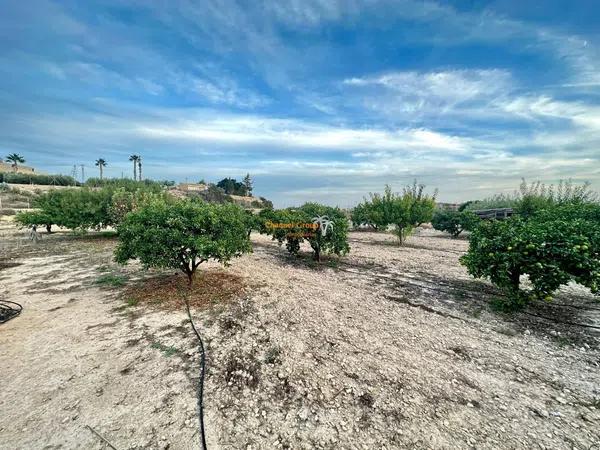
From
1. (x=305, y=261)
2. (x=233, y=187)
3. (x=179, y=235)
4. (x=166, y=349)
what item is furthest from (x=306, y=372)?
(x=233, y=187)

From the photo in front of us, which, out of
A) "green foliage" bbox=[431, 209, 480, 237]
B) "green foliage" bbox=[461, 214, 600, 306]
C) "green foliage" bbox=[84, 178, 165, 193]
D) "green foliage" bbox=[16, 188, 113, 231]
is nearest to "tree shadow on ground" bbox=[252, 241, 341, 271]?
"green foliage" bbox=[461, 214, 600, 306]

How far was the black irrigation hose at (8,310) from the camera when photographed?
15.3 ft

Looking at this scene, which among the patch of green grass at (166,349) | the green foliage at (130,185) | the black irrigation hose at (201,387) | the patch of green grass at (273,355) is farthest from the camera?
the green foliage at (130,185)

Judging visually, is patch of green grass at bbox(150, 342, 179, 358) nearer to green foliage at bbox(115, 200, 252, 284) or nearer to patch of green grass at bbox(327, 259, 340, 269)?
green foliage at bbox(115, 200, 252, 284)

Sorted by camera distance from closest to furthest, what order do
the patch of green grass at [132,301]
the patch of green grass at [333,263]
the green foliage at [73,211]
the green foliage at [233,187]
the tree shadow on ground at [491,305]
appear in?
1. the tree shadow on ground at [491,305]
2. the patch of green grass at [132,301]
3. the patch of green grass at [333,263]
4. the green foliage at [73,211]
5. the green foliage at [233,187]

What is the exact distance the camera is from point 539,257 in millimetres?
4570

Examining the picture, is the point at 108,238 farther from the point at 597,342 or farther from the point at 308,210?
the point at 597,342

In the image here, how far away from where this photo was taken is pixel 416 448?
2.27 m

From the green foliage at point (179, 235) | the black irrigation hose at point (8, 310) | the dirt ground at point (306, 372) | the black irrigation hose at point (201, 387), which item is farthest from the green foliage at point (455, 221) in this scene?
the black irrigation hose at point (8, 310)

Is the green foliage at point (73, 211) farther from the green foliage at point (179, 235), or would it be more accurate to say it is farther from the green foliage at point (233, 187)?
the green foliage at point (233, 187)

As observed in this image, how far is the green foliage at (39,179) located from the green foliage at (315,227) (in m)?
57.3

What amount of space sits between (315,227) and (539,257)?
5786mm

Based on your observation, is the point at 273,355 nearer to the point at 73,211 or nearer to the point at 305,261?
the point at 305,261

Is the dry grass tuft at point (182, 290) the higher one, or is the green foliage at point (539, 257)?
the green foliage at point (539, 257)
